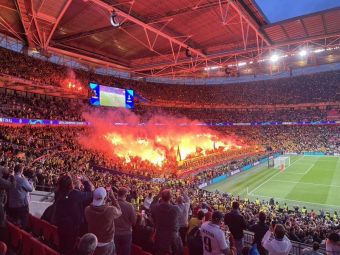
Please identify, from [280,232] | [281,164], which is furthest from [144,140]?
[280,232]

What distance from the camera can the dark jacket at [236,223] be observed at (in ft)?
18.1

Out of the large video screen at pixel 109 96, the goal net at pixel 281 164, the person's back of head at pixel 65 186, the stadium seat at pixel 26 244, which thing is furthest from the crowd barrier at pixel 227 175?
the person's back of head at pixel 65 186

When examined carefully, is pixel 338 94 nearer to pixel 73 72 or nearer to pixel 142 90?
pixel 142 90

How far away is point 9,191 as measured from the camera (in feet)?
19.9

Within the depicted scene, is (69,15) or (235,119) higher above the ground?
(69,15)

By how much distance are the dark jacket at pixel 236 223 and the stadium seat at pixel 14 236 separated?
404cm

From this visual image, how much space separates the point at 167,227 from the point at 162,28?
19.1 m

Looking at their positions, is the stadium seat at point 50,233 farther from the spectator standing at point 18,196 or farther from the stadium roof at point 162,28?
the stadium roof at point 162,28

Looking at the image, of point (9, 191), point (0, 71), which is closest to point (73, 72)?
point (0, 71)

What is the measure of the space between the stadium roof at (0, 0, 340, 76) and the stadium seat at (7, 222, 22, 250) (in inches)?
551

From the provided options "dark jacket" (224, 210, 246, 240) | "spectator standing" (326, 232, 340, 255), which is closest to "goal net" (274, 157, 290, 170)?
"spectator standing" (326, 232, 340, 255)

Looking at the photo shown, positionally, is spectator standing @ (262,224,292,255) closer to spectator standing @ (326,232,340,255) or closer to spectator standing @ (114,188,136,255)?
spectator standing @ (326,232,340,255)

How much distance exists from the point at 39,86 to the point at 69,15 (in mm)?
11040

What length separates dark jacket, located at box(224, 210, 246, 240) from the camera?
5.52 metres
